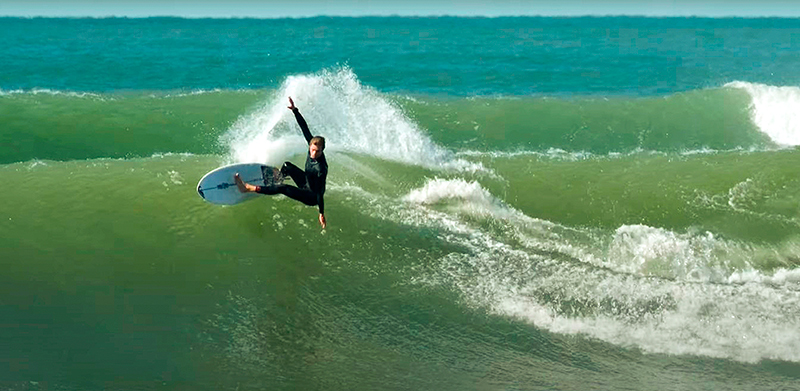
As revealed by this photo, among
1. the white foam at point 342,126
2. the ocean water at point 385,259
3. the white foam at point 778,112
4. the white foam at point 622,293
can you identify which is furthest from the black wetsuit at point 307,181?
the white foam at point 778,112

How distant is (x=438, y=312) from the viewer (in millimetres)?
8547

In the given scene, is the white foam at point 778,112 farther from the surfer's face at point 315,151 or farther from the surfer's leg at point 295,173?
the surfer's face at point 315,151

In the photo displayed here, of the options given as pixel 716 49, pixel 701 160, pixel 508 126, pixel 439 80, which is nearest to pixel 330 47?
pixel 439 80

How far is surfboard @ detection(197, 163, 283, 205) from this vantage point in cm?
1009

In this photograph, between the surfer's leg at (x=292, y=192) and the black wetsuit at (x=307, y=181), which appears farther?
the surfer's leg at (x=292, y=192)

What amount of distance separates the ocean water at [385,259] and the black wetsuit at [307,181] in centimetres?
88

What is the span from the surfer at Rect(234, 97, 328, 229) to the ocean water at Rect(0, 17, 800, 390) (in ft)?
2.87

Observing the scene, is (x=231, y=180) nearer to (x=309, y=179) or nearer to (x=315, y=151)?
(x=309, y=179)

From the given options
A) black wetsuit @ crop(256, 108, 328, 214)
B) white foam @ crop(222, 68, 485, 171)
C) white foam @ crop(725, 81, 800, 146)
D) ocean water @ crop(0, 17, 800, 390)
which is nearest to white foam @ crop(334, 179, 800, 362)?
ocean water @ crop(0, 17, 800, 390)

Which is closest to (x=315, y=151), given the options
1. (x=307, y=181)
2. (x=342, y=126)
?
(x=307, y=181)

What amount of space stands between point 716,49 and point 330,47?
869 inches

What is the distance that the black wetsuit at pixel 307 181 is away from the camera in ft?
30.0

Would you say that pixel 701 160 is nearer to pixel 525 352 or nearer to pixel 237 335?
pixel 525 352

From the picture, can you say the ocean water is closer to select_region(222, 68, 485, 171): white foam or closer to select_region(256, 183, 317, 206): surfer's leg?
select_region(222, 68, 485, 171): white foam
